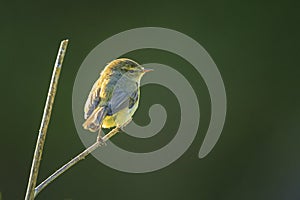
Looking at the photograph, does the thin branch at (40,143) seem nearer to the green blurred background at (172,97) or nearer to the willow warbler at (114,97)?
the willow warbler at (114,97)

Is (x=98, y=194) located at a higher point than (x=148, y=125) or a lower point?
lower

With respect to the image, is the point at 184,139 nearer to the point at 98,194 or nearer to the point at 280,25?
the point at 98,194

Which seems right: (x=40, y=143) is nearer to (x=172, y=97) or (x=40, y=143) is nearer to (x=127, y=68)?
(x=127, y=68)

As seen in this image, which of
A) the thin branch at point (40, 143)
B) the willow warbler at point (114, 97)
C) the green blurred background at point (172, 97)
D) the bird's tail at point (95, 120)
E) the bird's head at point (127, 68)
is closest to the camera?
the thin branch at point (40, 143)

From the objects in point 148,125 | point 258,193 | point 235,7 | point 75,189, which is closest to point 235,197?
point 258,193

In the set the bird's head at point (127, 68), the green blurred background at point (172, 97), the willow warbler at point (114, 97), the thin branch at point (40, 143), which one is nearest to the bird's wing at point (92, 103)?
the willow warbler at point (114, 97)

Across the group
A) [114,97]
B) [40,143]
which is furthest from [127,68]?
[40,143]
